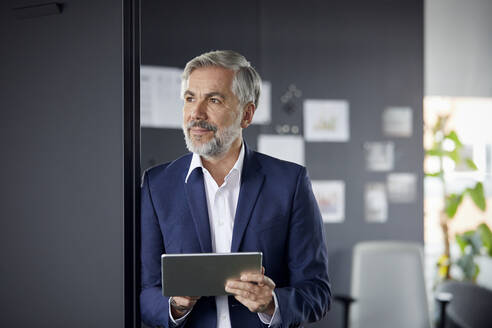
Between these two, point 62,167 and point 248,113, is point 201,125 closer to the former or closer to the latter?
point 248,113

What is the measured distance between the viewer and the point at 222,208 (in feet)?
4.65

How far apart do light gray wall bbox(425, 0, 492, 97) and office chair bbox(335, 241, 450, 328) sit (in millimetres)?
1583

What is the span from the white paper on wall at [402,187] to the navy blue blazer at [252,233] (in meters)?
2.14

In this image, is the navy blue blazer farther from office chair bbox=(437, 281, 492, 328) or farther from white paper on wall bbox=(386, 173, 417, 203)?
white paper on wall bbox=(386, 173, 417, 203)

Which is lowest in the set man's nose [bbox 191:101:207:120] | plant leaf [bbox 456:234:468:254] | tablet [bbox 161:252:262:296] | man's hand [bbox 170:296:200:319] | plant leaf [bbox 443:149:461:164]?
plant leaf [bbox 456:234:468:254]

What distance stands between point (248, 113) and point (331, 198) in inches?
79.1

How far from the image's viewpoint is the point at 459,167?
3934mm

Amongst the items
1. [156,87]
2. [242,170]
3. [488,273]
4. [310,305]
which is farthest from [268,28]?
[488,273]

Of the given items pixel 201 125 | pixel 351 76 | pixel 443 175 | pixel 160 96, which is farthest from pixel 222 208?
pixel 443 175

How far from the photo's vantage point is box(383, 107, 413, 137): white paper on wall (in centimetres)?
342

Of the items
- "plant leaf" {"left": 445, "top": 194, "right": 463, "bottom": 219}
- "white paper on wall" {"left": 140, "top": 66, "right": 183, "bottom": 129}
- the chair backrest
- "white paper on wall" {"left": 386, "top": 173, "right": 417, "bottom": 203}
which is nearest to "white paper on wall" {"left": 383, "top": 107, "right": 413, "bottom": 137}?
"white paper on wall" {"left": 386, "top": 173, "right": 417, "bottom": 203}

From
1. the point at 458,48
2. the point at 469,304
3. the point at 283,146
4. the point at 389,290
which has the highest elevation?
the point at 458,48

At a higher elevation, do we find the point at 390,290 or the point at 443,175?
the point at 443,175

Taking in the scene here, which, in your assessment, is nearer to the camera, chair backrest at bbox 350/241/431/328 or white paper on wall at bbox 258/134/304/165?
chair backrest at bbox 350/241/431/328
